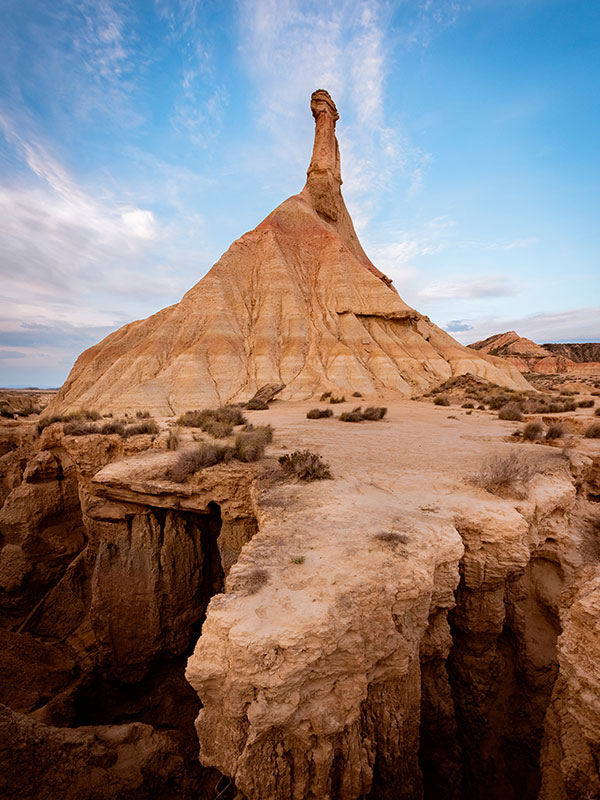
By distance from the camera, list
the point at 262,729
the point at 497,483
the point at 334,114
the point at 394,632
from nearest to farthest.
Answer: the point at 262,729 → the point at 394,632 → the point at 497,483 → the point at 334,114

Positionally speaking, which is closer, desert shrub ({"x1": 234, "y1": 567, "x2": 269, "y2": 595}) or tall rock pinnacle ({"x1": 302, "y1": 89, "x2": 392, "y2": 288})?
desert shrub ({"x1": 234, "y1": 567, "x2": 269, "y2": 595})

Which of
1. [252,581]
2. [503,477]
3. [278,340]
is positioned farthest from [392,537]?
[278,340]

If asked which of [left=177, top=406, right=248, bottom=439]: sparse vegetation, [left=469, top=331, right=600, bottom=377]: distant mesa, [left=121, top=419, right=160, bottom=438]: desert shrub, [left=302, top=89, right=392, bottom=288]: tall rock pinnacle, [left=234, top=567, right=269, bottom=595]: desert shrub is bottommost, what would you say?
[left=234, top=567, right=269, bottom=595]: desert shrub

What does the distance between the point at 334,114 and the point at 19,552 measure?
44.6 metres

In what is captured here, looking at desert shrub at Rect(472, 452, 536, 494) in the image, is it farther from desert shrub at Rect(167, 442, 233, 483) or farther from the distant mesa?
the distant mesa

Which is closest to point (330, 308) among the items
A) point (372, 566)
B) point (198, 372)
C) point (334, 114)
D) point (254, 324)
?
point (254, 324)

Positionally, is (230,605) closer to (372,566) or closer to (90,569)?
(372,566)

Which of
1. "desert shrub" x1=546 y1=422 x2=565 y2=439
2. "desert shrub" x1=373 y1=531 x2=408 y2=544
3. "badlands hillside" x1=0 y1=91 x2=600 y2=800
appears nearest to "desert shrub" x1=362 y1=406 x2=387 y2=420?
"badlands hillside" x1=0 y1=91 x2=600 y2=800

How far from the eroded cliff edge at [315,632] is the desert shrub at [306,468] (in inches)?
12.5

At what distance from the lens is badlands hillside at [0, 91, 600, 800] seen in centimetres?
269

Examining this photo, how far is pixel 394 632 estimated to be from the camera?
3.00 meters

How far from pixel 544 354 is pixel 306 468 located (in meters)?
65.8

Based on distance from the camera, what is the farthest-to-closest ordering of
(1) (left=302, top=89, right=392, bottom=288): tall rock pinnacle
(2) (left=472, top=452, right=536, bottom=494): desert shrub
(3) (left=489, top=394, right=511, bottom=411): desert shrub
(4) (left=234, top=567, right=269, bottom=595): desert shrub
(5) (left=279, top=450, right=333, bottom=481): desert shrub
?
1. (1) (left=302, top=89, right=392, bottom=288): tall rock pinnacle
2. (3) (left=489, top=394, right=511, bottom=411): desert shrub
3. (5) (left=279, top=450, right=333, bottom=481): desert shrub
4. (2) (left=472, top=452, right=536, bottom=494): desert shrub
5. (4) (left=234, top=567, right=269, bottom=595): desert shrub

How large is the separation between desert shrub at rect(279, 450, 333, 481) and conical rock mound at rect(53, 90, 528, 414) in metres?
15.1
